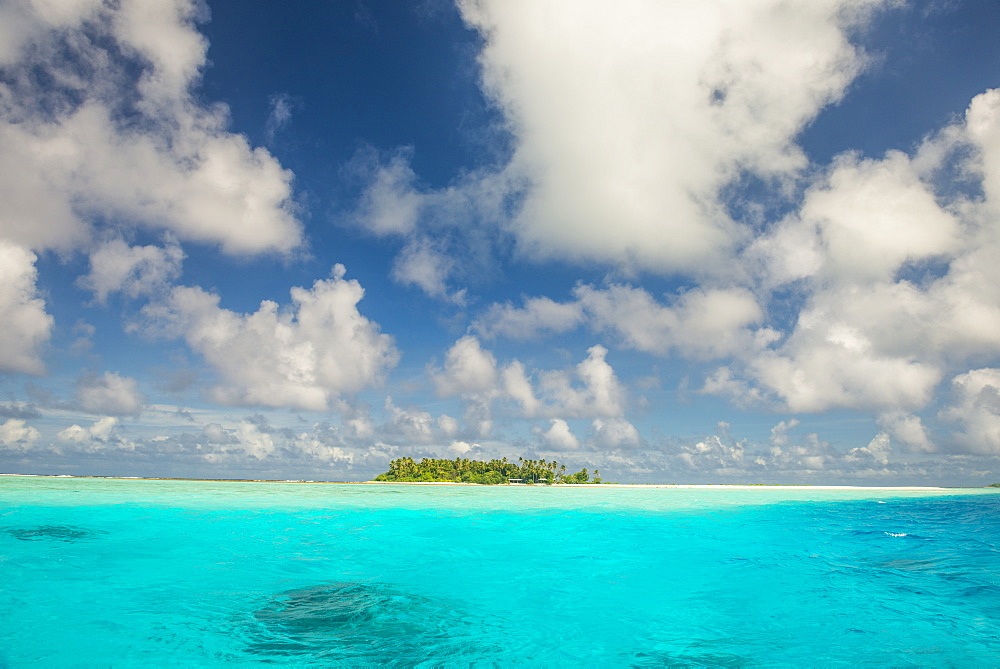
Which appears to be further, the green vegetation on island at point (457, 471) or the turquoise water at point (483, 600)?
the green vegetation on island at point (457, 471)

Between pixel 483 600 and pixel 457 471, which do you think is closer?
pixel 483 600

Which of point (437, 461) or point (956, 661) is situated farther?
point (437, 461)

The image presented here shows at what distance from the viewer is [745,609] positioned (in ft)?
51.9

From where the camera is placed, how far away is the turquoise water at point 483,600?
11.6 meters

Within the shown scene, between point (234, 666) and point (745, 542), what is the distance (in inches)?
1180

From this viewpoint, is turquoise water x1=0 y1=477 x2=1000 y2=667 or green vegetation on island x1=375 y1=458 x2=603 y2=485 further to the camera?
green vegetation on island x1=375 y1=458 x2=603 y2=485

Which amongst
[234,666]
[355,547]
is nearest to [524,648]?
[234,666]

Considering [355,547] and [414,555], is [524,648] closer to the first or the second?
[414,555]

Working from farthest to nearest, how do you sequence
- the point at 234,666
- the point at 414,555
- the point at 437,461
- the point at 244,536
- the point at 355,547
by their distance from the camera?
the point at 437,461, the point at 244,536, the point at 355,547, the point at 414,555, the point at 234,666

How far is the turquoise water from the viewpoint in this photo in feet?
38.0

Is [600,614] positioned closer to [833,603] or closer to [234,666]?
[833,603]

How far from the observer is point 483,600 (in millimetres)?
16484

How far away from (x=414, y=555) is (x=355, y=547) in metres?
4.13

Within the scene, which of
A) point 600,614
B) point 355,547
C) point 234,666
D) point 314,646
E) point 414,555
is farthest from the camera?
point 355,547
